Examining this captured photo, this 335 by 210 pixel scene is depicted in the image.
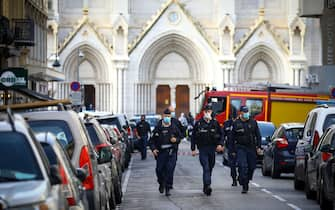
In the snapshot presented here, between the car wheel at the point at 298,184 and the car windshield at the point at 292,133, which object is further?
the car windshield at the point at 292,133

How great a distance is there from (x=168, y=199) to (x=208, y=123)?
202 cm

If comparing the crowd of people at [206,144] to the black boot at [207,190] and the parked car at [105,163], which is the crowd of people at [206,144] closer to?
the black boot at [207,190]

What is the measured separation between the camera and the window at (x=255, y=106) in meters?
51.5

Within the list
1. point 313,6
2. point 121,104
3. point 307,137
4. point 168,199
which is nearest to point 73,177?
point 168,199

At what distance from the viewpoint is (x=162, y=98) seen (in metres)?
74.4

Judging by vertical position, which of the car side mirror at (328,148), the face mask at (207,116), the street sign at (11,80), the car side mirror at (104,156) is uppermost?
the street sign at (11,80)

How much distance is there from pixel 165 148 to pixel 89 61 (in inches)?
1943

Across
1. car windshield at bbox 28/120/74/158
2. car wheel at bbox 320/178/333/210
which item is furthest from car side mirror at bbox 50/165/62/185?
car wheel at bbox 320/178/333/210

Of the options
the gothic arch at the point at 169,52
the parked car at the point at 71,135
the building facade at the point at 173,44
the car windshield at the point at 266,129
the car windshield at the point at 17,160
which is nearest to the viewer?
the car windshield at the point at 17,160

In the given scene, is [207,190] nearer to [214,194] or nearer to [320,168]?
[214,194]

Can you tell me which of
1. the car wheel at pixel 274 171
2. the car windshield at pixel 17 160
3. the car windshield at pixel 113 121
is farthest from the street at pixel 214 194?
the car windshield at pixel 17 160

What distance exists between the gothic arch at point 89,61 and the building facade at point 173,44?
64mm

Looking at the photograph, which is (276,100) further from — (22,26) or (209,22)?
(209,22)

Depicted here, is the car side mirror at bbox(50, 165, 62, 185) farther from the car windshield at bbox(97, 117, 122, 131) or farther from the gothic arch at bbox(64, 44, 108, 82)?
the gothic arch at bbox(64, 44, 108, 82)
